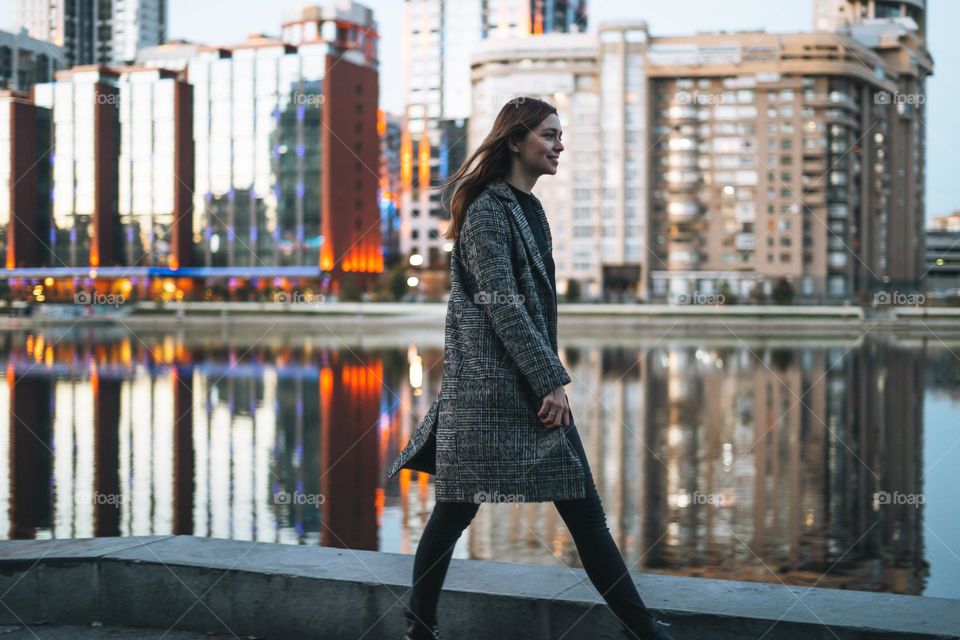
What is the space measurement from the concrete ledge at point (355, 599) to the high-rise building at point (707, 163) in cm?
9441

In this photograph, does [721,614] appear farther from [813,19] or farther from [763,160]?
[813,19]

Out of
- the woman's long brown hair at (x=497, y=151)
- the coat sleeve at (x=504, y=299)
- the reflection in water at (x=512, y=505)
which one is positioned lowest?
the reflection in water at (x=512, y=505)

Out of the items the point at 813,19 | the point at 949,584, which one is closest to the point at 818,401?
the point at 949,584

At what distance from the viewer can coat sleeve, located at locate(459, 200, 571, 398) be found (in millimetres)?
3184

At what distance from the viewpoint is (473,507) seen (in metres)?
3.39

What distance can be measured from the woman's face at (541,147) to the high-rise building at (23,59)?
17489 millimetres

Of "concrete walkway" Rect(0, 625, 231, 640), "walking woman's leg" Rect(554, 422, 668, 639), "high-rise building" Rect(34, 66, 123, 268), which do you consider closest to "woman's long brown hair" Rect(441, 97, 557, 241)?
"walking woman's leg" Rect(554, 422, 668, 639)

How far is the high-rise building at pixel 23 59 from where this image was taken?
19.2 metres

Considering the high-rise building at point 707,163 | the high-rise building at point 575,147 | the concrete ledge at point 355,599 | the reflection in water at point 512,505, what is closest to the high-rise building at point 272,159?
the high-rise building at point 707,163
